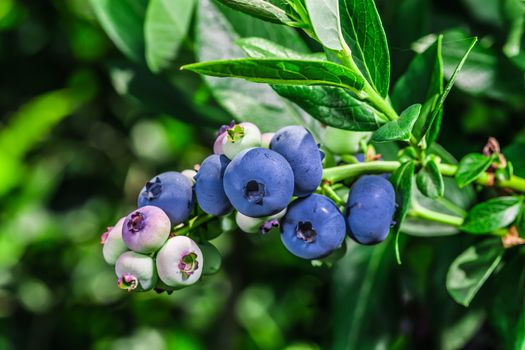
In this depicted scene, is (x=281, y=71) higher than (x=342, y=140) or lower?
higher

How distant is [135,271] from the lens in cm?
76

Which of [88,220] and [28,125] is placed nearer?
[28,125]

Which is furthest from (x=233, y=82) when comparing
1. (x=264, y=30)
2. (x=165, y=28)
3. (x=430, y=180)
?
(x=430, y=180)

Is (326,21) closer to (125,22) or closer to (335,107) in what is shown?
(335,107)

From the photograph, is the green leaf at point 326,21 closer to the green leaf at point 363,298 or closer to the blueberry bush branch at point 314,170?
the blueberry bush branch at point 314,170

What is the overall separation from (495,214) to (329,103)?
31cm

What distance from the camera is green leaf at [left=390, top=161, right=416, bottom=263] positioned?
815 mm

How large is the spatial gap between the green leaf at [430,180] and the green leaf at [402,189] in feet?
0.10

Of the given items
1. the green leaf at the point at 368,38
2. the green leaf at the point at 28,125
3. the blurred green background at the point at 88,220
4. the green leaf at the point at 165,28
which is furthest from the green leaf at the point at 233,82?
the green leaf at the point at 28,125

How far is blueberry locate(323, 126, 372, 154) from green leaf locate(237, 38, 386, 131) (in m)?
0.04

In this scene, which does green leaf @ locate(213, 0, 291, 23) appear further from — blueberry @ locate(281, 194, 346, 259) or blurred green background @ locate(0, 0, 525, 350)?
blurred green background @ locate(0, 0, 525, 350)

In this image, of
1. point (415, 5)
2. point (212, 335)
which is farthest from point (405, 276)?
point (212, 335)

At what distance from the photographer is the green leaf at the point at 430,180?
868mm

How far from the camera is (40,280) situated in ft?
8.14
